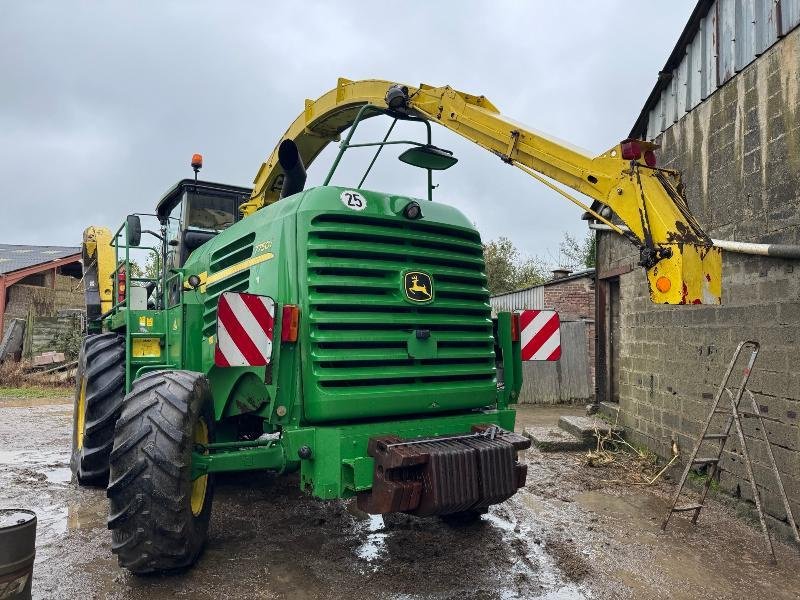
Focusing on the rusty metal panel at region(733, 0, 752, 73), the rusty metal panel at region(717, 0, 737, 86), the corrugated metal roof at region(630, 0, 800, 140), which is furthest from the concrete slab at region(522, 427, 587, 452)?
the rusty metal panel at region(733, 0, 752, 73)

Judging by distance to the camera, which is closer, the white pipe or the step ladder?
the step ladder

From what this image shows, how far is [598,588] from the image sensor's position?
364 cm

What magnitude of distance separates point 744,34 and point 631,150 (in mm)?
2699

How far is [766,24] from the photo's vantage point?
200 inches

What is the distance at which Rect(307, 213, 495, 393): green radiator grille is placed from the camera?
3613mm

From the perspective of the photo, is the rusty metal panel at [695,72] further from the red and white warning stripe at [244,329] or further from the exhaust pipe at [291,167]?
the red and white warning stripe at [244,329]

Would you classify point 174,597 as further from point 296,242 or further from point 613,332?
point 613,332

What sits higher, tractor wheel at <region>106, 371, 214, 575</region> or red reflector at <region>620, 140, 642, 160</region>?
red reflector at <region>620, 140, 642, 160</region>

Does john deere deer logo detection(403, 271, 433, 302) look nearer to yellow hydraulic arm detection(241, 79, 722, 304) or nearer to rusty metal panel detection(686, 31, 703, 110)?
yellow hydraulic arm detection(241, 79, 722, 304)

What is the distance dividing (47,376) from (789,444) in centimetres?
1640

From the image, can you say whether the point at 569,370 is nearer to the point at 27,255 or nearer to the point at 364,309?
the point at 364,309

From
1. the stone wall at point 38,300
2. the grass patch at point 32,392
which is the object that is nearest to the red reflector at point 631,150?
the grass patch at point 32,392

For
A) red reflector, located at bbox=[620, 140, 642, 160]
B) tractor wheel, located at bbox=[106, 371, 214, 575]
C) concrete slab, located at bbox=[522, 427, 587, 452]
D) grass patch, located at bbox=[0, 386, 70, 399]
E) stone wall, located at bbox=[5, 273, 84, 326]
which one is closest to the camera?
tractor wheel, located at bbox=[106, 371, 214, 575]

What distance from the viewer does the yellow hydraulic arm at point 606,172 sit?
348 centimetres
